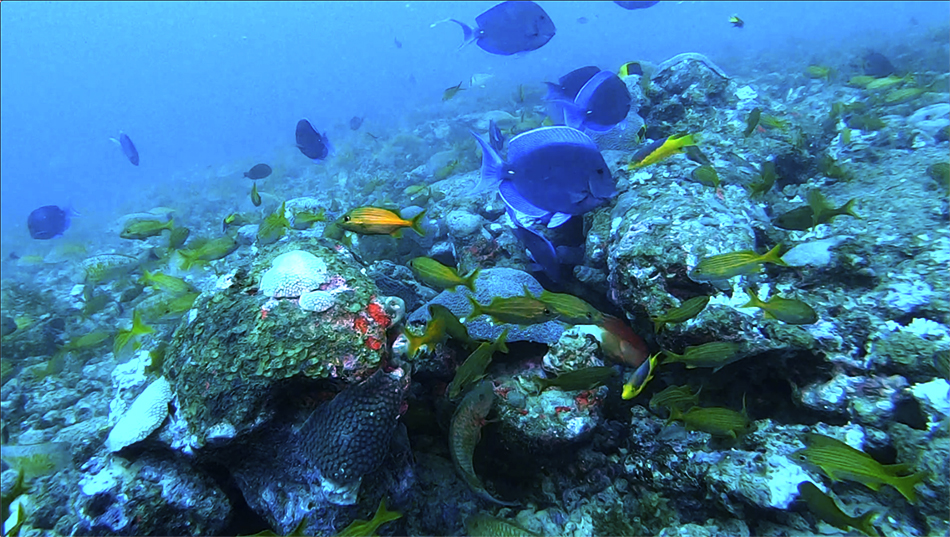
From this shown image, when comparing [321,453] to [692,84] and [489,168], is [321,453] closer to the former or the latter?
[489,168]

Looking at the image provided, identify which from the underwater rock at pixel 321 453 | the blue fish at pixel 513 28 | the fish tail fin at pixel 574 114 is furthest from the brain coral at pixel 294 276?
the blue fish at pixel 513 28

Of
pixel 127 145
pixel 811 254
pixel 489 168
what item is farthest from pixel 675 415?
pixel 127 145

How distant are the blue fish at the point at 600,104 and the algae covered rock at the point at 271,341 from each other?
2182 millimetres

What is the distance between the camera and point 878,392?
231cm

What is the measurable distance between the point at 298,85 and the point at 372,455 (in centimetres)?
9209

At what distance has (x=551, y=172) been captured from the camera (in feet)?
9.46

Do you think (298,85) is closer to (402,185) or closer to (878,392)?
(402,185)

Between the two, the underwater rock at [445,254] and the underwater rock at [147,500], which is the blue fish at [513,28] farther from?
the underwater rock at [147,500]

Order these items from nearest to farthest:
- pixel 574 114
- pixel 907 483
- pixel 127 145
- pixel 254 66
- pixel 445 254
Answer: pixel 907 483 < pixel 574 114 < pixel 445 254 < pixel 127 145 < pixel 254 66

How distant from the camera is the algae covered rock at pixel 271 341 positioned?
237 centimetres

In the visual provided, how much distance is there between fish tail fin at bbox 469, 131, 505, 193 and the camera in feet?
9.71

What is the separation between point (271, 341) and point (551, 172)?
1.92m

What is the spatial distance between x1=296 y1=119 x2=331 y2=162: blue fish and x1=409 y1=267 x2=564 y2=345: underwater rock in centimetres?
355

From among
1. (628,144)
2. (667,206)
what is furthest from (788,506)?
(628,144)
